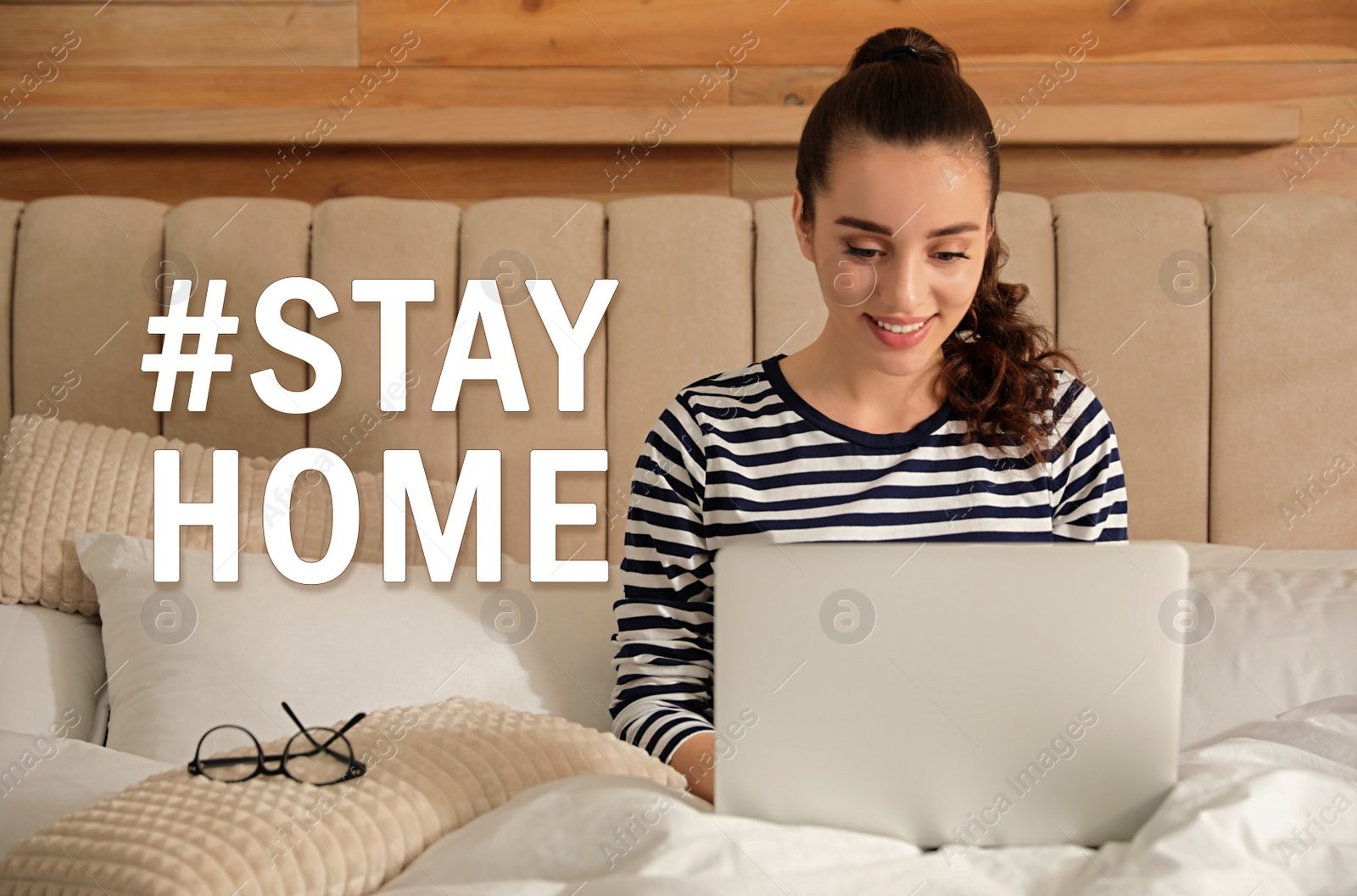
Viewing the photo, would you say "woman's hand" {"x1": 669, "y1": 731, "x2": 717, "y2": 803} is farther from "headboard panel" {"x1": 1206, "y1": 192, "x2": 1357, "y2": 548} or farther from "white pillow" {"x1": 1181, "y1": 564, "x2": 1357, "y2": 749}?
"headboard panel" {"x1": 1206, "y1": 192, "x2": 1357, "y2": 548}

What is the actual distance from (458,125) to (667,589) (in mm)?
948

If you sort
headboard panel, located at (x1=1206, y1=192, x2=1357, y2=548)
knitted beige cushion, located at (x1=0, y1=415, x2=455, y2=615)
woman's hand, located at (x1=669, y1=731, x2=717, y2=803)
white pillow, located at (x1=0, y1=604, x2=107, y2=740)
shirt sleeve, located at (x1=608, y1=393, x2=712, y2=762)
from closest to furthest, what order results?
woman's hand, located at (x1=669, y1=731, x2=717, y2=803) < shirt sleeve, located at (x1=608, y1=393, x2=712, y2=762) < white pillow, located at (x1=0, y1=604, x2=107, y2=740) < knitted beige cushion, located at (x1=0, y1=415, x2=455, y2=615) < headboard panel, located at (x1=1206, y1=192, x2=1357, y2=548)

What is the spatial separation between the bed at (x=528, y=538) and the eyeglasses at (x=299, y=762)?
1.2 inches

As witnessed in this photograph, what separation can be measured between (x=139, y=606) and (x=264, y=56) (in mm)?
960

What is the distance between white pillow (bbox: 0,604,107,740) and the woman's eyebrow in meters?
1.06

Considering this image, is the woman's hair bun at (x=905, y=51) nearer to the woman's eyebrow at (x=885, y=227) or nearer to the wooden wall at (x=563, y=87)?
the woman's eyebrow at (x=885, y=227)

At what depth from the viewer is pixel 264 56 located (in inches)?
68.6

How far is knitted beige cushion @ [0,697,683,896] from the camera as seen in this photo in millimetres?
714

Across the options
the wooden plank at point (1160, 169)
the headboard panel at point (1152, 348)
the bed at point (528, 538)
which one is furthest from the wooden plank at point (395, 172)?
the headboard panel at point (1152, 348)

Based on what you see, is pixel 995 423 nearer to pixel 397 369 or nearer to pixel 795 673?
pixel 795 673

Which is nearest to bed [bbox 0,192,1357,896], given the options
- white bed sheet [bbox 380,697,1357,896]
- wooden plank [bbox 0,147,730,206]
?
white bed sheet [bbox 380,697,1357,896]

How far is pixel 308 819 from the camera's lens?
0.77 metres

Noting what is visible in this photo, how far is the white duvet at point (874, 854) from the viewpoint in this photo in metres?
0.63

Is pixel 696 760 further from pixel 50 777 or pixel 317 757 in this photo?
pixel 50 777
